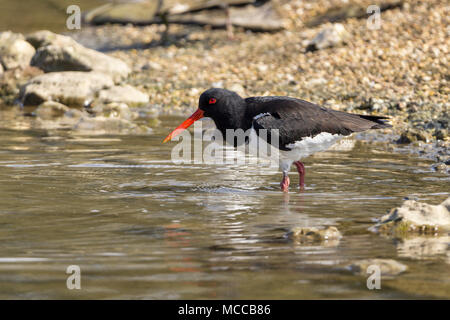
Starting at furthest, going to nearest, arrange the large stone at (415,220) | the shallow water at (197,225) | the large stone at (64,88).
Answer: the large stone at (64,88)
the large stone at (415,220)
the shallow water at (197,225)

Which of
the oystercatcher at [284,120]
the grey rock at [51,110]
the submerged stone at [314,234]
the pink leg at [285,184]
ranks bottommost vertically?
the submerged stone at [314,234]

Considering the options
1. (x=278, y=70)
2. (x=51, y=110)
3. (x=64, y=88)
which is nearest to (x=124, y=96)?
(x=64, y=88)

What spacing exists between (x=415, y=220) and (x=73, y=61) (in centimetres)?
1170

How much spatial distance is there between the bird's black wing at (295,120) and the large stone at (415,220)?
1844 millimetres

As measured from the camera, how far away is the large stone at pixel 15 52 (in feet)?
54.6

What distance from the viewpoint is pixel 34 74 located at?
53.3 ft

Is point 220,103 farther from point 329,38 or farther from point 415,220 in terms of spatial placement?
point 329,38

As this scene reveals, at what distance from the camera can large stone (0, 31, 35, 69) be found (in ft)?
54.6

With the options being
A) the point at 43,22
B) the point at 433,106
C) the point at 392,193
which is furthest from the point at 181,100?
the point at 43,22

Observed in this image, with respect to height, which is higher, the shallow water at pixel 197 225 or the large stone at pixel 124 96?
the large stone at pixel 124 96

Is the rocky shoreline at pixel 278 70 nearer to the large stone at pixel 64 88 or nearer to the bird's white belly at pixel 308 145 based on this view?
the large stone at pixel 64 88

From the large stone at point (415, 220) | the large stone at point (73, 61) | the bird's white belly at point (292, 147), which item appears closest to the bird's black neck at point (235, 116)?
the bird's white belly at point (292, 147)

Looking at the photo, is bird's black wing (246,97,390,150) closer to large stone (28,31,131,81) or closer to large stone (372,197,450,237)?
large stone (372,197,450,237)

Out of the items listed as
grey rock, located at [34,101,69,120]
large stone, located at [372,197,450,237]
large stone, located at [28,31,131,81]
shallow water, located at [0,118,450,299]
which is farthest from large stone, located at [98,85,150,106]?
large stone, located at [372,197,450,237]
